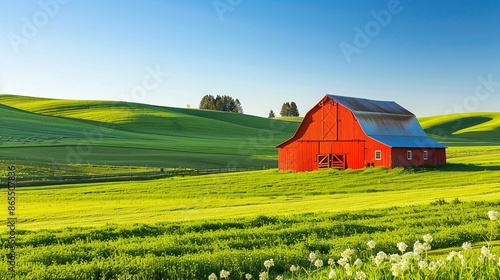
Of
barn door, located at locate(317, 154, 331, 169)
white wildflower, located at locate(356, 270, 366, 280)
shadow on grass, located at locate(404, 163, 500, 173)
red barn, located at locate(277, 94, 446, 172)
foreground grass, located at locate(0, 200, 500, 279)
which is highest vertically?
red barn, located at locate(277, 94, 446, 172)

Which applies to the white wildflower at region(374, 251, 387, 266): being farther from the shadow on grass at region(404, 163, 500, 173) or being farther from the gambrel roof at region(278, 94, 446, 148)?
the gambrel roof at region(278, 94, 446, 148)

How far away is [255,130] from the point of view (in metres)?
166

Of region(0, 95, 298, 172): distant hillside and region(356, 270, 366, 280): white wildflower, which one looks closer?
region(356, 270, 366, 280): white wildflower

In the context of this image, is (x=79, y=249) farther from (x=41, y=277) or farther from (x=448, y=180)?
(x=448, y=180)

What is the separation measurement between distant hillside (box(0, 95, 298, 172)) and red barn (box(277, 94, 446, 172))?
1722cm

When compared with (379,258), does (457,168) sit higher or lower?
higher

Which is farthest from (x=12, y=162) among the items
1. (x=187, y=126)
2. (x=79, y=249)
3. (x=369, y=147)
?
(x=187, y=126)

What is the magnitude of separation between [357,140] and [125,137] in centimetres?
6241

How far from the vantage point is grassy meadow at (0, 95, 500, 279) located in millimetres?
14594

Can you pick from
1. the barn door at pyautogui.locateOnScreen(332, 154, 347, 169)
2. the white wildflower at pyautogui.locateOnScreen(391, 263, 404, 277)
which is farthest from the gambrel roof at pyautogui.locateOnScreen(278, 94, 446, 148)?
the white wildflower at pyautogui.locateOnScreen(391, 263, 404, 277)

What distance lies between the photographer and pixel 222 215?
1213 inches

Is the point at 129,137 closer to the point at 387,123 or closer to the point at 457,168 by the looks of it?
the point at 387,123

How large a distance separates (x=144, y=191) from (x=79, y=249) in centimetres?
3228

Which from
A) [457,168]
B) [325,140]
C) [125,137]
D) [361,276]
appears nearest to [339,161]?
[325,140]
